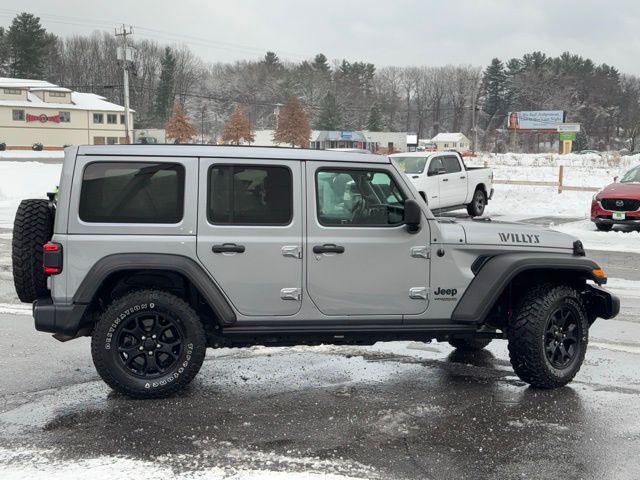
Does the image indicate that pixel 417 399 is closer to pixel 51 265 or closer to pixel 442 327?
pixel 442 327

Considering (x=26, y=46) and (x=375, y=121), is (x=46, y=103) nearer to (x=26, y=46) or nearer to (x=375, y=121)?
(x=26, y=46)

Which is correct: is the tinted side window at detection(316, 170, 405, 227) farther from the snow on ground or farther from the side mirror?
the snow on ground

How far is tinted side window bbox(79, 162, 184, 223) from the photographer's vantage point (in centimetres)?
500

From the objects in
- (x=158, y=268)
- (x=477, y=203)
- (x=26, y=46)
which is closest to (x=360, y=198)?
(x=158, y=268)

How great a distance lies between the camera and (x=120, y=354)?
5.07 meters

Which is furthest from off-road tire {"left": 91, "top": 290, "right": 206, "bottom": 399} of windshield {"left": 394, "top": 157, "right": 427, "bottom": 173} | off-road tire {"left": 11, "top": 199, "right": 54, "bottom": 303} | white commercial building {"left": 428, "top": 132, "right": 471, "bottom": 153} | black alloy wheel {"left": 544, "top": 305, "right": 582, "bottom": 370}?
white commercial building {"left": 428, "top": 132, "right": 471, "bottom": 153}

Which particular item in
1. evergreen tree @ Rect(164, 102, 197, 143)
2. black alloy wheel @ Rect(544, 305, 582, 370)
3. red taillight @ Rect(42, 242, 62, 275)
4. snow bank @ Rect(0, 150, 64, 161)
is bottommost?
black alloy wheel @ Rect(544, 305, 582, 370)

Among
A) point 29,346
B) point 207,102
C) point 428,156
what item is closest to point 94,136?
point 207,102

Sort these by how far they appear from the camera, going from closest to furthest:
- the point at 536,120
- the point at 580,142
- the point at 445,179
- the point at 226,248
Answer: the point at 226,248 < the point at 445,179 < the point at 536,120 < the point at 580,142

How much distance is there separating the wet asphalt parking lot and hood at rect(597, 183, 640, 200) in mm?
10947

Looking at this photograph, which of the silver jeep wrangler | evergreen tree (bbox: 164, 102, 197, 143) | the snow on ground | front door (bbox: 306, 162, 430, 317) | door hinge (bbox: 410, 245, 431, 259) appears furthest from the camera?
evergreen tree (bbox: 164, 102, 197, 143)

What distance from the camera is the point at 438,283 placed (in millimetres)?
5348

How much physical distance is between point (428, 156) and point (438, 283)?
46.1ft

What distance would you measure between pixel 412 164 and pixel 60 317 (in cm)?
1512
